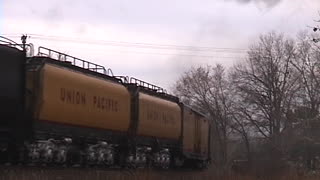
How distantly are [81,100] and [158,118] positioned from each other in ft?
25.7

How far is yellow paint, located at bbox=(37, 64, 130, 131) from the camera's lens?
1898 cm

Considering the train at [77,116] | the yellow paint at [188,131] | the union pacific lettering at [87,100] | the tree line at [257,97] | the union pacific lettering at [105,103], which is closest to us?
the train at [77,116]

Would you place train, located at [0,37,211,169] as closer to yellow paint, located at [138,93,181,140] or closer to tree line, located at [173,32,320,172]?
yellow paint, located at [138,93,181,140]

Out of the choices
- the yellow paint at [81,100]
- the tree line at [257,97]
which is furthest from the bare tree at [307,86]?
the yellow paint at [81,100]

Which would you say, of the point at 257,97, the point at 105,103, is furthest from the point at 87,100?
the point at 257,97

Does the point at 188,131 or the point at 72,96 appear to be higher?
the point at 72,96

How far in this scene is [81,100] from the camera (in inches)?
832

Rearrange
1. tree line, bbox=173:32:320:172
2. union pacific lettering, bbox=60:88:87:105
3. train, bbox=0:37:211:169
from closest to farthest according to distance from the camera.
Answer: train, bbox=0:37:211:169 < union pacific lettering, bbox=60:88:87:105 < tree line, bbox=173:32:320:172

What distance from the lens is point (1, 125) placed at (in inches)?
698

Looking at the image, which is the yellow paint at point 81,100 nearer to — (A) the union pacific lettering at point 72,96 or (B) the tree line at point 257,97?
(A) the union pacific lettering at point 72,96

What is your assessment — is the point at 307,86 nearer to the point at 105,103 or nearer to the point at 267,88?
the point at 267,88

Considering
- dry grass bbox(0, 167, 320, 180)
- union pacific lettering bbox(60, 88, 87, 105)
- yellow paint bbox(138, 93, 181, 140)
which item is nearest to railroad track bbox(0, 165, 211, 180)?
dry grass bbox(0, 167, 320, 180)

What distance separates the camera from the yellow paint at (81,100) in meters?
19.0

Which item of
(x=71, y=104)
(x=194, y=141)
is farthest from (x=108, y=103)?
(x=194, y=141)
